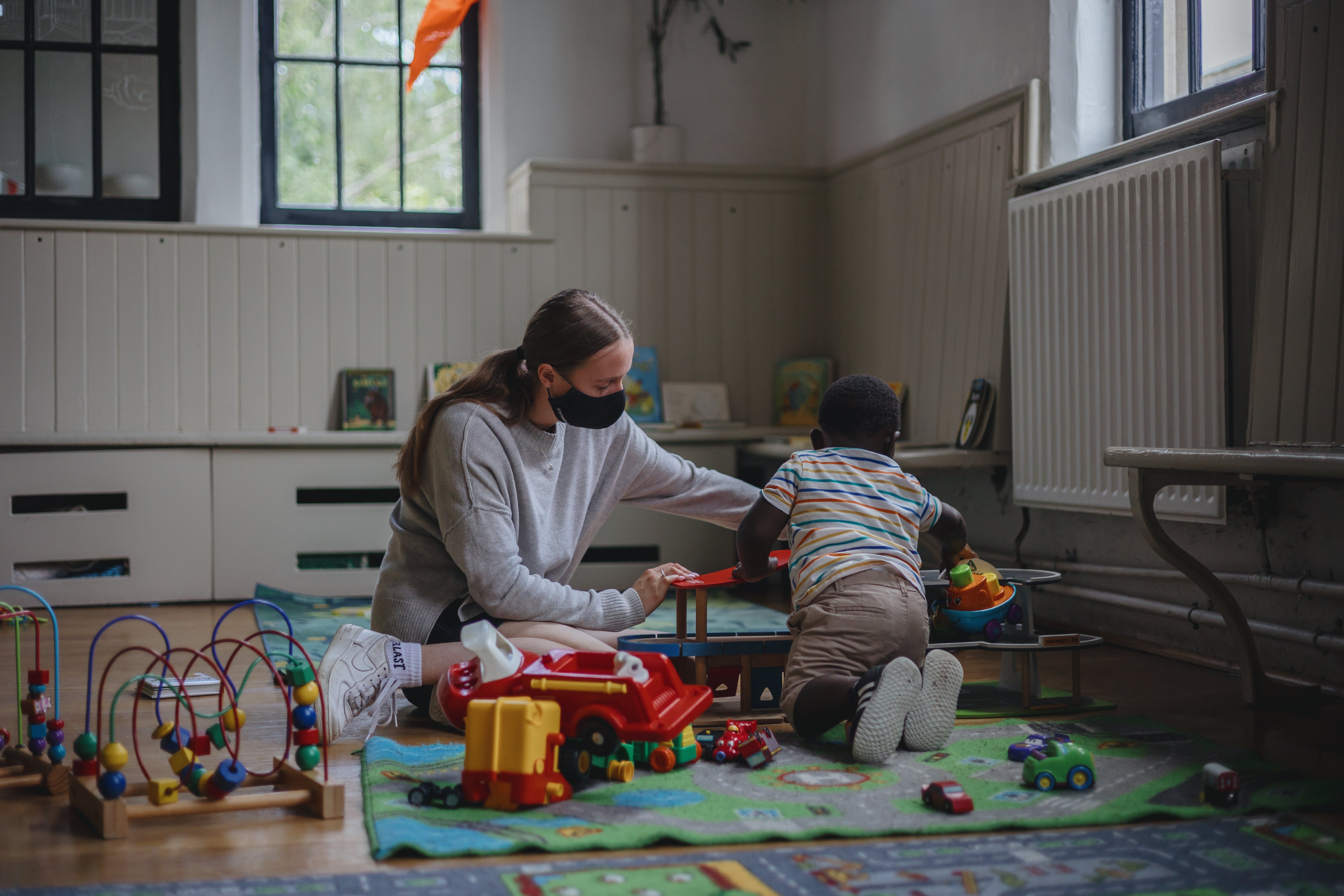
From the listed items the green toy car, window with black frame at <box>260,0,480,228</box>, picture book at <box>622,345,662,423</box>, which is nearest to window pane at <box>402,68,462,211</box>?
window with black frame at <box>260,0,480,228</box>

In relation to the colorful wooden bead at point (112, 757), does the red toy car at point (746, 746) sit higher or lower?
lower

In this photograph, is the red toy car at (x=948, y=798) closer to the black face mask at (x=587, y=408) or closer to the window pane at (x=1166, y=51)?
the black face mask at (x=587, y=408)

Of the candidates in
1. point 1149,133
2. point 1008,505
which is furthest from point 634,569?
point 1149,133

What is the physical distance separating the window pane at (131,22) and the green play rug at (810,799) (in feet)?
10.3

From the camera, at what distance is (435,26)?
4.08 metres

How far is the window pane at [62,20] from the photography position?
3.91 m

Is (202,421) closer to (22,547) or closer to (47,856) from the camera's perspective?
(22,547)

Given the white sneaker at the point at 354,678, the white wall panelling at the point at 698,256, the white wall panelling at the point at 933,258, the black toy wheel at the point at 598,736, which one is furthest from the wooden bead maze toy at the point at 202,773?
the white wall panelling at the point at 698,256

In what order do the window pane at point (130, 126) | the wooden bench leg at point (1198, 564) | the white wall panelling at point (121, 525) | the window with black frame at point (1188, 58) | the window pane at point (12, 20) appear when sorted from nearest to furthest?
the wooden bench leg at point (1198, 564)
the window with black frame at point (1188, 58)
the white wall panelling at point (121, 525)
the window pane at point (12, 20)
the window pane at point (130, 126)

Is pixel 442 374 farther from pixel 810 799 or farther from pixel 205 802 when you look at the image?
pixel 810 799

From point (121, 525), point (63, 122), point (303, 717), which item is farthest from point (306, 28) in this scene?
point (303, 717)

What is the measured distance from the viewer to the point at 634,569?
12.8 ft

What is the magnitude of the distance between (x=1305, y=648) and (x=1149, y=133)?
46.4 inches

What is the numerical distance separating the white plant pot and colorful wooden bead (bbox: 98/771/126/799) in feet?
10.6
